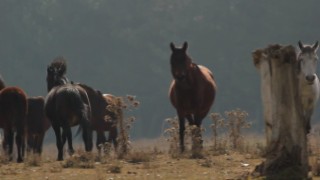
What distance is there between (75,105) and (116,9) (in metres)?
168

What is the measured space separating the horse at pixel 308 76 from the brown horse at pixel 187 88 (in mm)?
2969

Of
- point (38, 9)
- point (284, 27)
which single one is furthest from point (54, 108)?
point (38, 9)

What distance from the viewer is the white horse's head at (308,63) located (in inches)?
572

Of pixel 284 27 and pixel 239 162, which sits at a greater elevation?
pixel 284 27

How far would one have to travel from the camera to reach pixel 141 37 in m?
178

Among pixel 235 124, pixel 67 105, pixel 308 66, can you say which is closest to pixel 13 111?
pixel 67 105

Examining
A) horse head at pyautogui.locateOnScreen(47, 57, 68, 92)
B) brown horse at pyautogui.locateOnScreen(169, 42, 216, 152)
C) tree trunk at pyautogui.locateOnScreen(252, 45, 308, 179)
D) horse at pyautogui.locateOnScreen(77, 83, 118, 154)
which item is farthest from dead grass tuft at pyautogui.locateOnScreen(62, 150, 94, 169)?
horse at pyautogui.locateOnScreen(77, 83, 118, 154)

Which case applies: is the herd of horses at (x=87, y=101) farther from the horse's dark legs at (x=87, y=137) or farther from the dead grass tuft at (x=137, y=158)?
the dead grass tuft at (x=137, y=158)

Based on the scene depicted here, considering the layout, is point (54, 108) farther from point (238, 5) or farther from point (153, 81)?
point (238, 5)

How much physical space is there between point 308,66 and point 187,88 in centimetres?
395

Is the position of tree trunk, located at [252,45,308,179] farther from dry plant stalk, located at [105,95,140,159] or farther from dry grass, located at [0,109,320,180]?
dry plant stalk, located at [105,95,140,159]

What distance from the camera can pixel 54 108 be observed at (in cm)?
Result: 1722

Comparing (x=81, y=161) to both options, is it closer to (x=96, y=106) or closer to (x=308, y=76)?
(x=308, y=76)

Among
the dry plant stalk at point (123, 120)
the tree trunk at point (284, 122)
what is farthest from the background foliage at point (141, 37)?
the tree trunk at point (284, 122)
